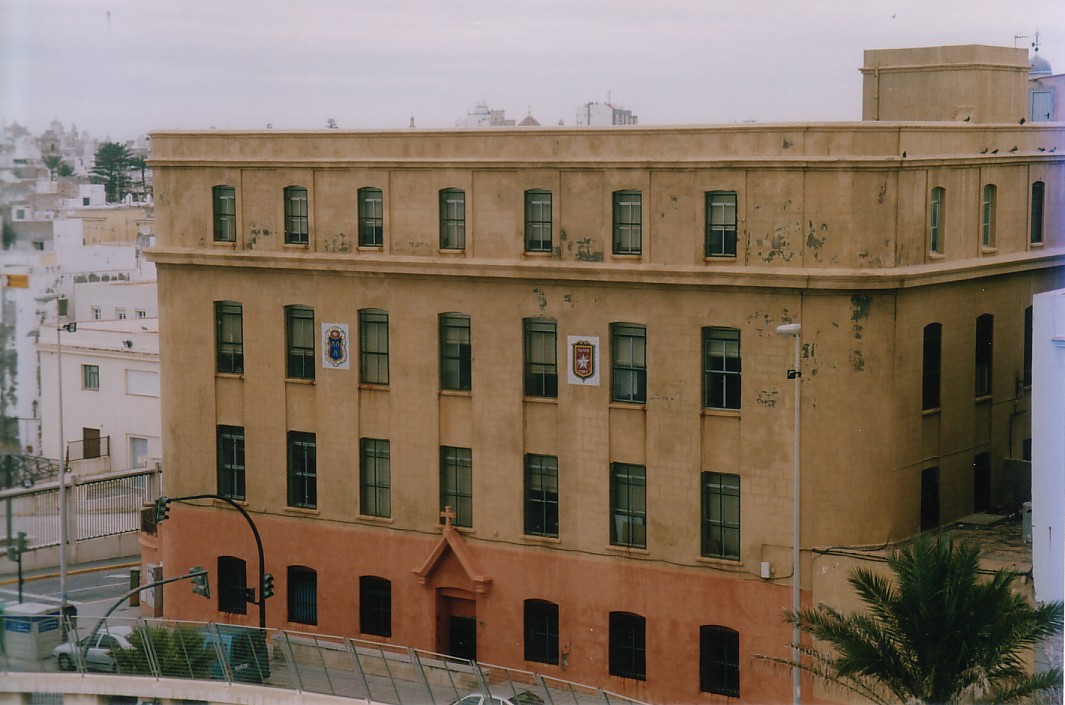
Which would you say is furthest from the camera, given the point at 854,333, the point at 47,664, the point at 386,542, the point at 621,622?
the point at 386,542

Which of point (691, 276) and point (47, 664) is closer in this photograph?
point (47, 664)

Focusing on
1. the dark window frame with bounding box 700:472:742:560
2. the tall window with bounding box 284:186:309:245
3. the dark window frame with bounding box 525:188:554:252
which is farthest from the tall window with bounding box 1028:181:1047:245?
the tall window with bounding box 284:186:309:245

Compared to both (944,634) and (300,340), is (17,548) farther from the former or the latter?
(944,634)

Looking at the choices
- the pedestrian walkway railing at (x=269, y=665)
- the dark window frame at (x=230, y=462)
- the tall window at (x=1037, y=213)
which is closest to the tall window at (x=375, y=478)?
the dark window frame at (x=230, y=462)

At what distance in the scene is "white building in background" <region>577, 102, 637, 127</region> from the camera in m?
49.8

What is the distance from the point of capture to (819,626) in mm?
31688

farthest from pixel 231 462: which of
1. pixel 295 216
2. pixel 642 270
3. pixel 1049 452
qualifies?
pixel 1049 452

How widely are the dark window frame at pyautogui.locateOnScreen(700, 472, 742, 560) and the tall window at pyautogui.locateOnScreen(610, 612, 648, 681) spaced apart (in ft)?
8.11

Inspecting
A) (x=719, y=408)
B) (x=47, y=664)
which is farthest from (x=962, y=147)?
(x=47, y=664)

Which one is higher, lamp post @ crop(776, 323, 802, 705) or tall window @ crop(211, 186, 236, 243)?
tall window @ crop(211, 186, 236, 243)

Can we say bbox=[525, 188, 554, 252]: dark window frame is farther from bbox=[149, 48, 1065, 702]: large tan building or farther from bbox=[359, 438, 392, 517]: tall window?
bbox=[359, 438, 392, 517]: tall window

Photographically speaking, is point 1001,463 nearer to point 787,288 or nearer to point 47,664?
point 787,288

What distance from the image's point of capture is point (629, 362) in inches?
1612

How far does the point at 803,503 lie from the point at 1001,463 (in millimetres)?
7306
